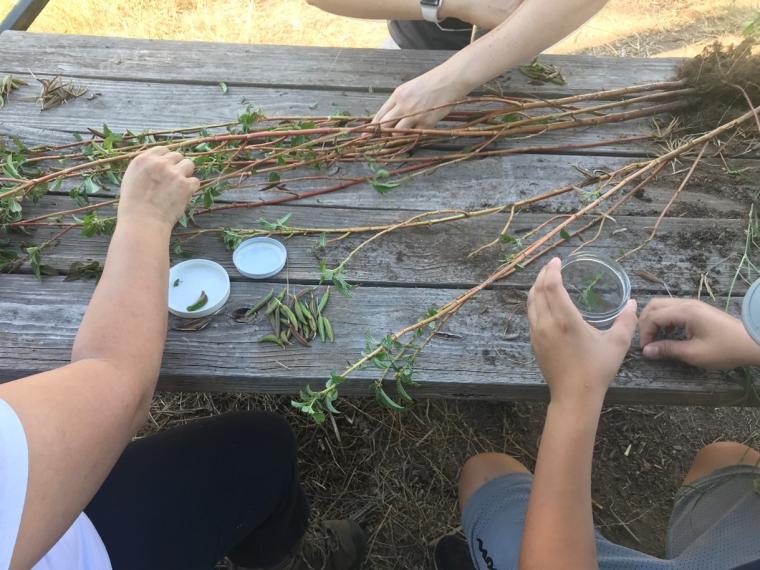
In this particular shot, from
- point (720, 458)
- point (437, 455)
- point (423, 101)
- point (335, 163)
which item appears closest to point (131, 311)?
point (335, 163)

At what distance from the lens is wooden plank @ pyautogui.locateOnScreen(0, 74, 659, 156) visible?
1.60 meters

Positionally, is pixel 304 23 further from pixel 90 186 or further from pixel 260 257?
pixel 260 257

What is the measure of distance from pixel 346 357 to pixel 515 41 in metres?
1.04

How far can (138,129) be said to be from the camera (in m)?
1.59

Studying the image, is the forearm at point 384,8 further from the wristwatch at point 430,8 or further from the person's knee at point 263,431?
the person's knee at point 263,431

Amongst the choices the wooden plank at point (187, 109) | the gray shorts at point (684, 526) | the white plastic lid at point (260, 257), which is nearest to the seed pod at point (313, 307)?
the white plastic lid at point (260, 257)

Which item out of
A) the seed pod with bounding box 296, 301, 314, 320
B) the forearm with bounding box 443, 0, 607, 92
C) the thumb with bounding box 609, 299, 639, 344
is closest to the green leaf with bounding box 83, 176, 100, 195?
the seed pod with bounding box 296, 301, 314, 320

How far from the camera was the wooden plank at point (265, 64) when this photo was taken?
1.74m

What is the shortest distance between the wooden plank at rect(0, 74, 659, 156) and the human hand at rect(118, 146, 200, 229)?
1.12 feet

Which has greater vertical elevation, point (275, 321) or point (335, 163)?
point (335, 163)

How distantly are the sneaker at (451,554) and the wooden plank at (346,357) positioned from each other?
82cm

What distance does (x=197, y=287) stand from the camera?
49.5 inches

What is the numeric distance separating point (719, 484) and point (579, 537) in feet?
2.03

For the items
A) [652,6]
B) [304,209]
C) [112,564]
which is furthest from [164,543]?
[652,6]
